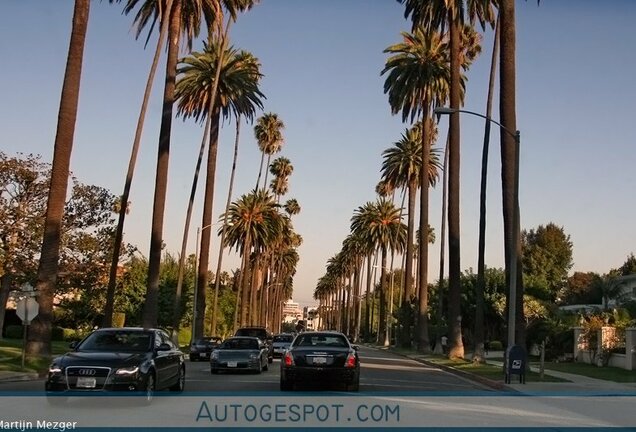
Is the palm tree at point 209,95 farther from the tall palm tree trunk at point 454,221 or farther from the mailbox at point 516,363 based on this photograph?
the mailbox at point 516,363

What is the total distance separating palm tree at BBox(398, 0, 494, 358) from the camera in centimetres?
4072

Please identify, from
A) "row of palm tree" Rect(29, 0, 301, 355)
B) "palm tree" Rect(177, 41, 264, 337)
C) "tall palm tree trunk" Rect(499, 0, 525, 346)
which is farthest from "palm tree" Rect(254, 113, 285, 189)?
"tall palm tree trunk" Rect(499, 0, 525, 346)

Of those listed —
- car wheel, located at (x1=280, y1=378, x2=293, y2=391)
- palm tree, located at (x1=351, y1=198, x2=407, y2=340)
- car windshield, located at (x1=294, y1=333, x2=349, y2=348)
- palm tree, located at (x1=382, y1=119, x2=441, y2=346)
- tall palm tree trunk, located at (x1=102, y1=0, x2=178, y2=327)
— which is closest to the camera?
car wheel, located at (x1=280, y1=378, x2=293, y2=391)

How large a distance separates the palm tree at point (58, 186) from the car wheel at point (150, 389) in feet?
42.1

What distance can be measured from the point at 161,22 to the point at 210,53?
1225 cm

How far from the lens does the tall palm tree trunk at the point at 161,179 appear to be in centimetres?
3769

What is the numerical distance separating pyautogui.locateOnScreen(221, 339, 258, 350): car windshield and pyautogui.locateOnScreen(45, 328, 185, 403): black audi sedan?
420 inches

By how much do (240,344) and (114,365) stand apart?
13.7 meters

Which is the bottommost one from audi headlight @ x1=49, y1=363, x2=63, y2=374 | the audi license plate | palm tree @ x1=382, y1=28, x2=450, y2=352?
the audi license plate

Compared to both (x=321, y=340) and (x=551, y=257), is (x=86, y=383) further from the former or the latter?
(x=551, y=257)

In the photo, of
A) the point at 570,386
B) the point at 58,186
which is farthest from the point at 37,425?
the point at 58,186

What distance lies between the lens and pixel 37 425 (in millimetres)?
11484

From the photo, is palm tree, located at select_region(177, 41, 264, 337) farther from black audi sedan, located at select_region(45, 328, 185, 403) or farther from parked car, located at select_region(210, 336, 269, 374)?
black audi sedan, located at select_region(45, 328, 185, 403)

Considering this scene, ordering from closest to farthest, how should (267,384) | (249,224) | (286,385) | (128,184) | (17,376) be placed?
(286,385)
(267,384)
(17,376)
(128,184)
(249,224)
